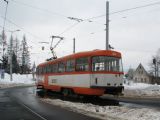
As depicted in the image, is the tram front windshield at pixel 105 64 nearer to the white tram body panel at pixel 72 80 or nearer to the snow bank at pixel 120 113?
the white tram body panel at pixel 72 80

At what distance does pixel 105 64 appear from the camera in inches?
891

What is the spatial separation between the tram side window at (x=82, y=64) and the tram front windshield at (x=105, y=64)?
61 centimetres

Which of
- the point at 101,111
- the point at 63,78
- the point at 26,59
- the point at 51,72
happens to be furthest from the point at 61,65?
the point at 26,59

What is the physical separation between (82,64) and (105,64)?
1.66 meters

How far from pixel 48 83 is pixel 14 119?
1687cm

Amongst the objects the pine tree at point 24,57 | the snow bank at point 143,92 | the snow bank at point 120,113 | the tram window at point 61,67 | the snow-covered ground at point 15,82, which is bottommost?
the snow bank at point 120,113

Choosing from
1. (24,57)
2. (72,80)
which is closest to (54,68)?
(72,80)

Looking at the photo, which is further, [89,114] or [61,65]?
[61,65]

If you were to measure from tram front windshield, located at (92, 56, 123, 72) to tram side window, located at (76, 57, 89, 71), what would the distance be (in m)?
0.61

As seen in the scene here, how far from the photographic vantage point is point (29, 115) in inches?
660

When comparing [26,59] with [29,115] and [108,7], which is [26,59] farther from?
[29,115]

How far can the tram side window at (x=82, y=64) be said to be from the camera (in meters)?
22.9

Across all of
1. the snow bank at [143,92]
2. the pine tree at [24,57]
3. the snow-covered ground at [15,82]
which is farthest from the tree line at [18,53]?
the snow bank at [143,92]

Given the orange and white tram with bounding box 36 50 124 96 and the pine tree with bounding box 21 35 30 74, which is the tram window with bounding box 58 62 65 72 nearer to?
the orange and white tram with bounding box 36 50 124 96
